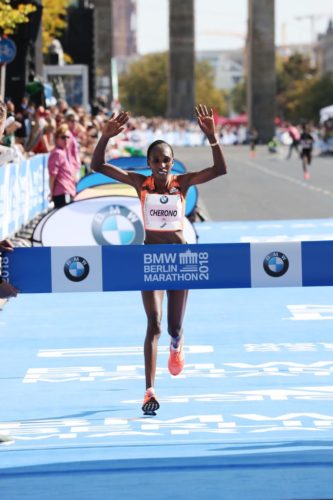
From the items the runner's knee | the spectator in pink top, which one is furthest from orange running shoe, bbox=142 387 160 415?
the spectator in pink top

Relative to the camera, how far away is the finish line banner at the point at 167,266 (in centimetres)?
923

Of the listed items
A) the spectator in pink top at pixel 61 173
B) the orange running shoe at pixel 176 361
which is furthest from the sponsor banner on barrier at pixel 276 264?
the spectator in pink top at pixel 61 173

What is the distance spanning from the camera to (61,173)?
22.9m

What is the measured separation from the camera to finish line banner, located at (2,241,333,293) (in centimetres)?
923

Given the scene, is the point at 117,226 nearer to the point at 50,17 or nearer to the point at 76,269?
the point at 76,269

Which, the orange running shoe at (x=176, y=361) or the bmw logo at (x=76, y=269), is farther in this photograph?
the orange running shoe at (x=176, y=361)

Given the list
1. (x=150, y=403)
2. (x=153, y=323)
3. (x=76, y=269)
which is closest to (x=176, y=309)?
(x=153, y=323)

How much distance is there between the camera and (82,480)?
772cm

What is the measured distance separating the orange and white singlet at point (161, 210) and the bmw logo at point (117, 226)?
Result: 8270 mm

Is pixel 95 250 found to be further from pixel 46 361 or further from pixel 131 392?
pixel 46 361

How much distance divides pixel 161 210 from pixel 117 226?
341 inches

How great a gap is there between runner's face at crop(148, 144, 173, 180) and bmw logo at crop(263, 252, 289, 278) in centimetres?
85

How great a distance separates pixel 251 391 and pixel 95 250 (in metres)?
1.85

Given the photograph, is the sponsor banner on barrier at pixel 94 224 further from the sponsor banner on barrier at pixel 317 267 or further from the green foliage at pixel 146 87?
the green foliage at pixel 146 87
